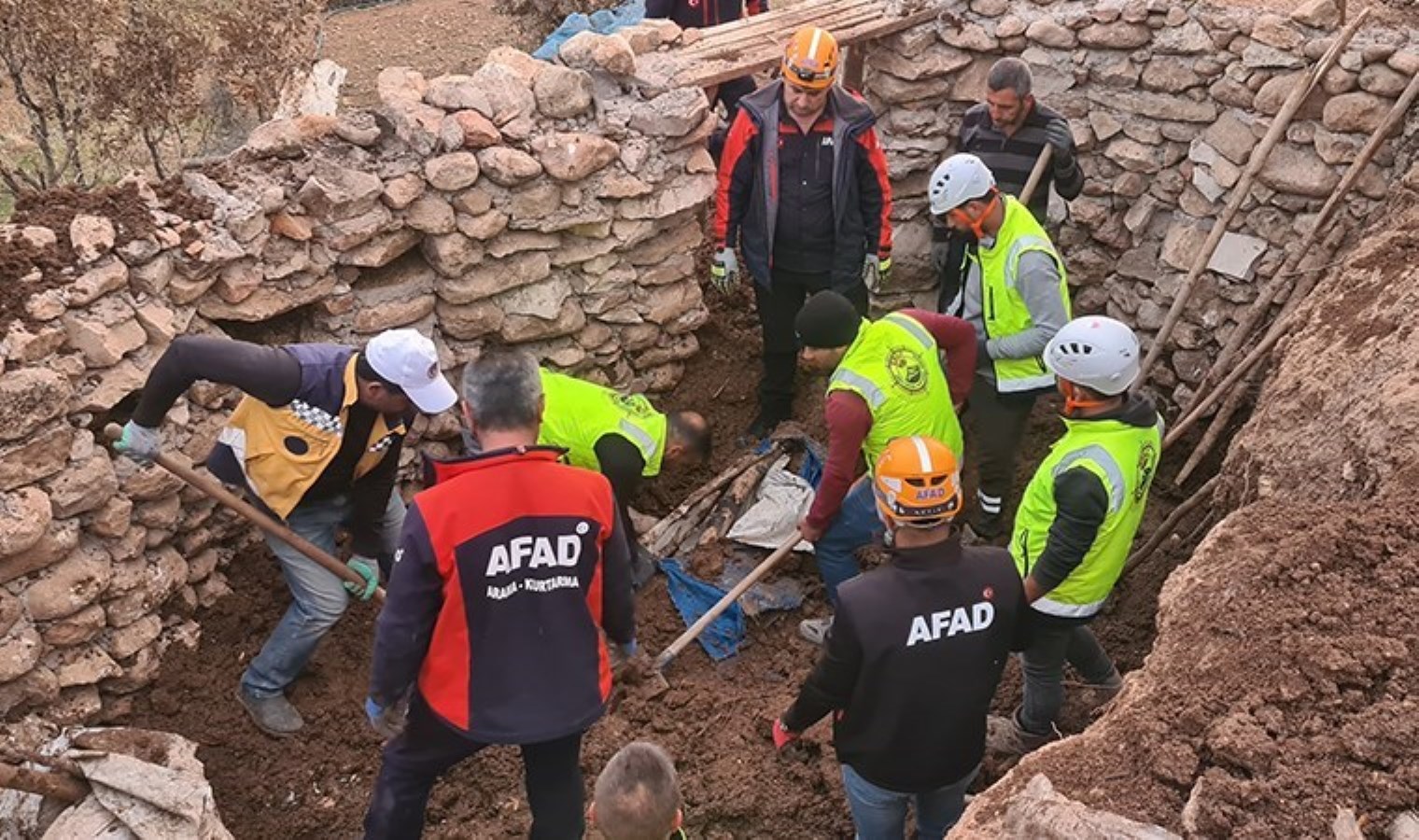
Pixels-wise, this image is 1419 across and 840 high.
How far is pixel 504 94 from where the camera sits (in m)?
5.94

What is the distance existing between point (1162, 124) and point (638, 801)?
16.8 ft

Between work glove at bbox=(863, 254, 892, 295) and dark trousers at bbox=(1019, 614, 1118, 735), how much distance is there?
246cm

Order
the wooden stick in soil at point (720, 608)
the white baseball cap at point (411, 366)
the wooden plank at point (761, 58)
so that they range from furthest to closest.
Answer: the wooden plank at point (761, 58)
the wooden stick in soil at point (720, 608)
the white baseball cap at point (411, 366)

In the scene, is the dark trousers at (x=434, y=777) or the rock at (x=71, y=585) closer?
the dark trousers at (x=434, y=777)

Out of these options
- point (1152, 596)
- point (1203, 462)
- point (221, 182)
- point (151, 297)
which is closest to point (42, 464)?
point (151, 297)

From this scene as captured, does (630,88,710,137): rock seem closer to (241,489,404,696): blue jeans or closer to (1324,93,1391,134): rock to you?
(241,489,404,696): blue jeans

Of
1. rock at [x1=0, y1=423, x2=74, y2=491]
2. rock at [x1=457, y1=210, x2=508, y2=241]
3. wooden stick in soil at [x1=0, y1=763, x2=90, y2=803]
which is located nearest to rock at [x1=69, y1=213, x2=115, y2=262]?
rock at [x1=0, y1=423, x2=74, y2=491]

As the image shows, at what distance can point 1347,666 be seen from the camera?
289 cm

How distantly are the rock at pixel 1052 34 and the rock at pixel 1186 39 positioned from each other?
1.53 ft

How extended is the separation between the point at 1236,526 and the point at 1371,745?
3.62ft

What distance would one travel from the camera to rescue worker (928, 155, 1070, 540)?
5410mm

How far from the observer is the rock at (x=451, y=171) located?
5703 millimetres

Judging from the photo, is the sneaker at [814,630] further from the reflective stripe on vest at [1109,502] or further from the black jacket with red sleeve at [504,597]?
the black jacket with red sleeve at [504,597]

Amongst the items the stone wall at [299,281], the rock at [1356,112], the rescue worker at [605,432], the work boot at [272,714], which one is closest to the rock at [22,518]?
the stone wall at [299,281]
